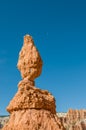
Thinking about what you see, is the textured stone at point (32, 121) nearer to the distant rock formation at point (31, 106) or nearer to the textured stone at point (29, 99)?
the distant rock formation at point (31, 106)

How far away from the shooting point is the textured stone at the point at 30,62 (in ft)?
49.9

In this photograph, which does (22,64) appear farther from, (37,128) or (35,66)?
(37,128)

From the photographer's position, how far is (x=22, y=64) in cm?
1547

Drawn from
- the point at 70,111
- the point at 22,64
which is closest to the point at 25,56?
the point at 22,64

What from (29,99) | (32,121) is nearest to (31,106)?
(29,99)

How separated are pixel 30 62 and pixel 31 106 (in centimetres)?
218

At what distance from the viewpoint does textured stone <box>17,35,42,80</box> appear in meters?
15.2

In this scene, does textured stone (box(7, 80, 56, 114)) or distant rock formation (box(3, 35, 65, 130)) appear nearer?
distant rock formation (box(3, 35, 65, 130))

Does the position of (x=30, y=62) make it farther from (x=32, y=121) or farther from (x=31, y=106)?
(x=32, y=121)

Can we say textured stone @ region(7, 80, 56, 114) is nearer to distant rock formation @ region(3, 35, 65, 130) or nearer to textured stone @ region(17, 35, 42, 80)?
distant rock formation @ region(3, 35, 65, 130)

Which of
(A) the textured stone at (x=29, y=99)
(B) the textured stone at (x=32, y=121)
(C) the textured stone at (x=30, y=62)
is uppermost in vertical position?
(C) the textured stone at (x=30, y=62)

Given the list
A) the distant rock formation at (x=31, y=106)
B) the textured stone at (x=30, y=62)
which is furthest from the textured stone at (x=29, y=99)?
the textured stone at (x=30, y=62)

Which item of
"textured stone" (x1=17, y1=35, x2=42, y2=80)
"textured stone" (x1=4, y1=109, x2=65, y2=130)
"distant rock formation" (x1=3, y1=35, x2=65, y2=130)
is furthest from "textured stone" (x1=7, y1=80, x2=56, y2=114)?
"textured stone" (x1=17, y1=35, x2=42, y2=80)

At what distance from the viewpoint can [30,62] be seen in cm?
1522
